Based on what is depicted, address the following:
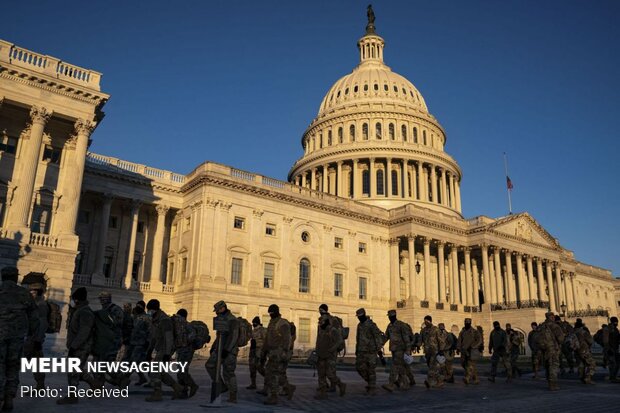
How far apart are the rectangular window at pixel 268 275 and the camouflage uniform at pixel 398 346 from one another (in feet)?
100

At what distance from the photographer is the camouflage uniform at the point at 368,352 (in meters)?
13.5

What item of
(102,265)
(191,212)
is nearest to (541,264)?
(191,212)

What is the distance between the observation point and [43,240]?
29.6 meters

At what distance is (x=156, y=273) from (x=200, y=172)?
31.5 ft

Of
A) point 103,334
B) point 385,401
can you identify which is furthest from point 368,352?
point 103,334

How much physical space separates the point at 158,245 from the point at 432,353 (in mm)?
33077

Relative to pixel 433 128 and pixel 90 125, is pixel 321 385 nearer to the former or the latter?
pixel 90 125

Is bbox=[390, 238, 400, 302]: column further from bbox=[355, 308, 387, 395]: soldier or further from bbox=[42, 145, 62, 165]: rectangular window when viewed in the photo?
bbox=[355, 308, 387, 395]: soldier

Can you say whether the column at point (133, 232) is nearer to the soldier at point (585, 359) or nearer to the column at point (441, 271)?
the column at point (441, 271)

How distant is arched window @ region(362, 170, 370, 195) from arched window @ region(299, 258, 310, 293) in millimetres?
25705

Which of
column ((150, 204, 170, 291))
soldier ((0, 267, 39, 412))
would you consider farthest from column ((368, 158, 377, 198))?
soldier ((0, 267, 39, 412))

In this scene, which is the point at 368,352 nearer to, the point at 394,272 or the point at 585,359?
the point at 585,359

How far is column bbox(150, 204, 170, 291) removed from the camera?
141 ft

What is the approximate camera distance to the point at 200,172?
43.7 metres
